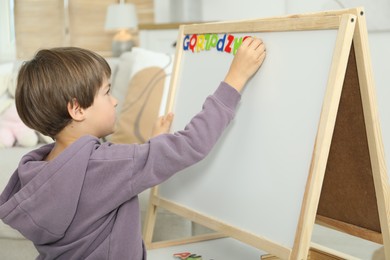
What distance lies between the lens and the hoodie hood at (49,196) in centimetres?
132

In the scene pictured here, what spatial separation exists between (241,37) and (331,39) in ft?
1.03

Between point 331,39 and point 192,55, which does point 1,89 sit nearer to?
point 192,55

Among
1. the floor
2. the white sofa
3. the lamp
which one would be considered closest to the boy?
the floor

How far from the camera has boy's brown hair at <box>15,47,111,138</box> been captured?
1.38 meters

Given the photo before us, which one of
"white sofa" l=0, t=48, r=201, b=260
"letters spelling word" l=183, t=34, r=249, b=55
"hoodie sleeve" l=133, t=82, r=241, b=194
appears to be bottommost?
"white sofa" l=0, t=48, r=201, b=260

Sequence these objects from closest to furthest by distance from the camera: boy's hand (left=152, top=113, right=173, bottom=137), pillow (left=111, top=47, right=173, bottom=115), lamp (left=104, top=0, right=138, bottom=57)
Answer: boy's hand (left=152, top=113, right=173, bottom=137) < pillow (left=111, top=47, right=173, bottom=115) < lamp (left=104, top=0, right=138, bottom=57)

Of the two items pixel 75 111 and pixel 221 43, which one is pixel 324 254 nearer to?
pixel 221 43

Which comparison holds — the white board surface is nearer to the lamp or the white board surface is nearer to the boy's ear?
the boy's ear

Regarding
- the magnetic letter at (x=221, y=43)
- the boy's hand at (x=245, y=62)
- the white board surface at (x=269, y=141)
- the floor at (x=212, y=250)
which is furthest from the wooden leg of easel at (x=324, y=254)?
the magnetic letter at (x=221, y=43)

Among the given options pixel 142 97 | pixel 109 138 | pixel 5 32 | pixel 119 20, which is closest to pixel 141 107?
pixel 142 97

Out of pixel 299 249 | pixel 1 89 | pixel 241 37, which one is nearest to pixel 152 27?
pixel 1 89

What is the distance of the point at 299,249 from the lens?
1.26 meters

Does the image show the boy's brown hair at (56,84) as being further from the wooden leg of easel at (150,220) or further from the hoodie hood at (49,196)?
the wooden leg of easel at (150,220)

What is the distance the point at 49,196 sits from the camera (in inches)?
52.7
